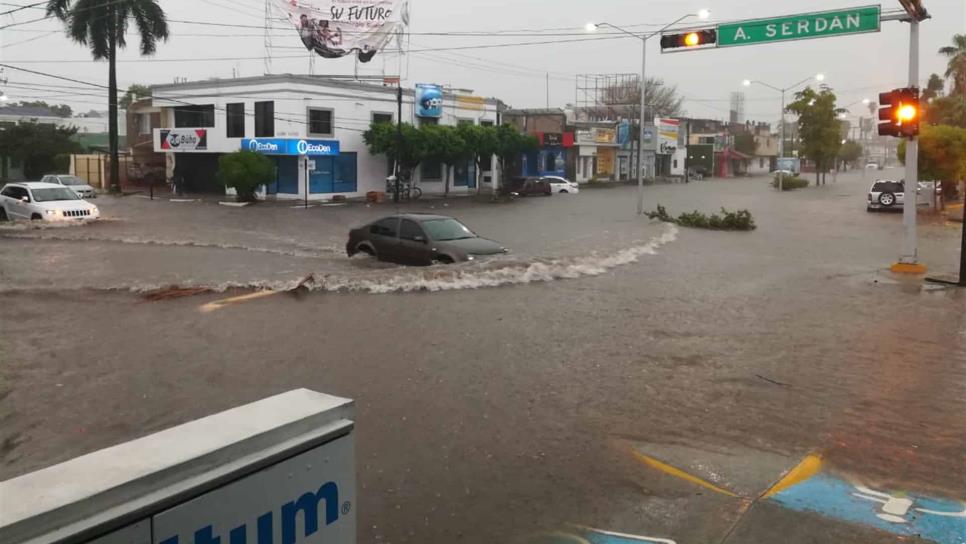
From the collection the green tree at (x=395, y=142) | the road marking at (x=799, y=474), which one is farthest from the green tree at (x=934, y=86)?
the road marking at (x=799, y=474)

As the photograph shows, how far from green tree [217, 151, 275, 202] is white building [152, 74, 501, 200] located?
1.81 meters

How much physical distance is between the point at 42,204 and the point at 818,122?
6253 cm

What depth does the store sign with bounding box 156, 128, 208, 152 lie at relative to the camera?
48.5 meters

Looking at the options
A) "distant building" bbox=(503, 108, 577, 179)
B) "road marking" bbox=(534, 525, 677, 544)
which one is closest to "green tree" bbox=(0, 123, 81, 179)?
"distant building" bbox=(503, 108, 577, 179)

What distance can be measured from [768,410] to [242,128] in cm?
4327

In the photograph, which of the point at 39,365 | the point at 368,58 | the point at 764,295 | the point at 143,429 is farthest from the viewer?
the point at 368,58

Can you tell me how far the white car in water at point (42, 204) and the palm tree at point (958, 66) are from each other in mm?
56774

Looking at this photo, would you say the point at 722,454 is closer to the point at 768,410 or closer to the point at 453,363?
the point at 768,410

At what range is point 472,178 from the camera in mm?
58094

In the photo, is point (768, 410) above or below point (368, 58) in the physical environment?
below

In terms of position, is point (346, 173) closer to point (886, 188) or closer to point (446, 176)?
point (446, 176)

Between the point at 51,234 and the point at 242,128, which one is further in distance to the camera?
the point at 242,128

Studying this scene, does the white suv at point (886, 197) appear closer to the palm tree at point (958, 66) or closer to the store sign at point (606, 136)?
the palm tree at point (958, 66)

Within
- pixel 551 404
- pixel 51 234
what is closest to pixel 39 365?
pixel 551 404
